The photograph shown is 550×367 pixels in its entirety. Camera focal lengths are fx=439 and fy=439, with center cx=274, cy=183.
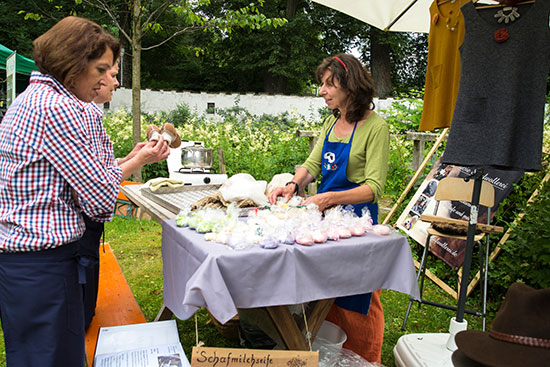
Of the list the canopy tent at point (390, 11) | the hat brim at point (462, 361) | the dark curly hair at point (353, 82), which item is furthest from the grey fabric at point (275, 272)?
the canopy tent at point (390, 11)

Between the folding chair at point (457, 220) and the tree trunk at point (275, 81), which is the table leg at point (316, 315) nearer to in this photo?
the folding chair at point (457, 220)

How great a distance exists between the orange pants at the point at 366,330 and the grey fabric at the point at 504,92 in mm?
1020

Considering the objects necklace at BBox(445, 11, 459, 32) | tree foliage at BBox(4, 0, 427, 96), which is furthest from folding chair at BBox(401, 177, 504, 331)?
tree foliage at BBox(4, 0, 427, 96)

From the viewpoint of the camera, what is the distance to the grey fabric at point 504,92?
2168 millimetres

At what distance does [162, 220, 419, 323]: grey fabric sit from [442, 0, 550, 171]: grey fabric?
663 millimetres

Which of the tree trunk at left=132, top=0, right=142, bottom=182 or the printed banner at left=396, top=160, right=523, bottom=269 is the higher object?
the tree trunk at left=132, top=0, right=142, bottom=182

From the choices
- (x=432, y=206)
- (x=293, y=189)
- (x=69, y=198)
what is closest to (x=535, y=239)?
(x=432, y=206)

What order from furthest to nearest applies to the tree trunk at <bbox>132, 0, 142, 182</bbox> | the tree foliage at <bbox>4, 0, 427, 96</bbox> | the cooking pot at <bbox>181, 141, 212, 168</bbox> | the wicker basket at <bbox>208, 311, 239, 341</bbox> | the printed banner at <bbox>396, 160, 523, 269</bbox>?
the tree foliage at <bbox>4, 0, 427, 96</bbox>, the tree trunk at <bbox>132, 0, 142, 182</bbox>, the printed banner at <bbox>396, 160, 523, 269</bbox>, the cooking pot at <bbox>181, 141, 212, 168</bbox>, the wicker basket at <bbox>208, 311, 239, 341</bbox>

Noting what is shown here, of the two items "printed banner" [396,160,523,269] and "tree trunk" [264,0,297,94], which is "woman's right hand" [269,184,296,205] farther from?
"tree trunk" [264,0,297,94]

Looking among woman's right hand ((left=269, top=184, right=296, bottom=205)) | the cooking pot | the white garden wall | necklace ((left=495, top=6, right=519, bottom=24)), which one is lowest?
woman's right hand ((left=269, top=184, right=296, bottom=205))

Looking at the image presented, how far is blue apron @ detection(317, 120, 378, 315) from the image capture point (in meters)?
2.60

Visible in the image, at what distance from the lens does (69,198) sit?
1.71m

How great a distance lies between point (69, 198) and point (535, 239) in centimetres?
350

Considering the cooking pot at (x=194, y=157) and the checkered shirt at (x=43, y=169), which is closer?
the checkered shirt at (x=43, y=169)
